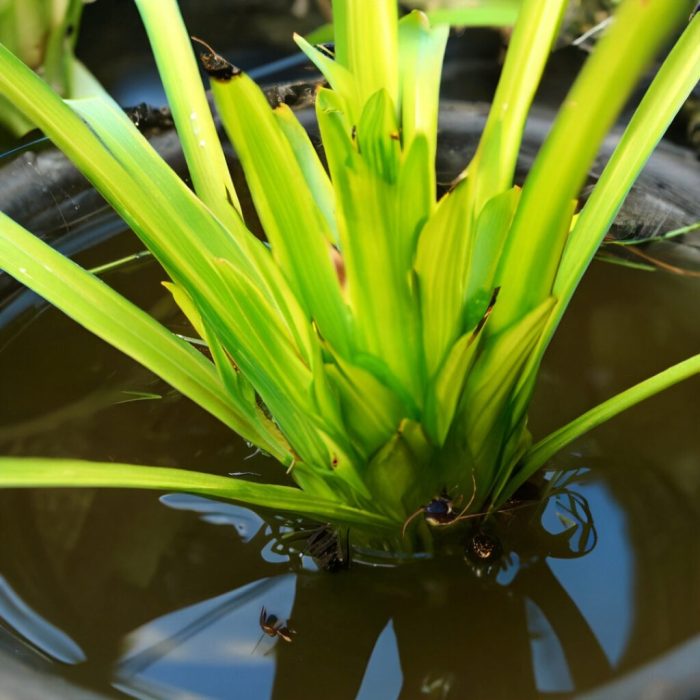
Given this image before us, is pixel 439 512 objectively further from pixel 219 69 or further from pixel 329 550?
pixel 219 69

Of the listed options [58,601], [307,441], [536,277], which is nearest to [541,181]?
[536,277]

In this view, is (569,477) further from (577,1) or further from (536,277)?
(577,1)

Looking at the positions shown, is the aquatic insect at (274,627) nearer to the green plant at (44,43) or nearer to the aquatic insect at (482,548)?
the aquatic insect at (482,548)

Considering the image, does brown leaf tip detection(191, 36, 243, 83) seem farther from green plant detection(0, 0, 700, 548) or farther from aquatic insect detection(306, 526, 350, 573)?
aquatic insect detection(306, 526, 350, 573)

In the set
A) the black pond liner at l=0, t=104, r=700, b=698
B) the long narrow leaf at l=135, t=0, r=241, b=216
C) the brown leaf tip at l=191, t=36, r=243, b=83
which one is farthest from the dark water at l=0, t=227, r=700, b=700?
the brown leaf tip at l=191, t=36, r=243, b=83

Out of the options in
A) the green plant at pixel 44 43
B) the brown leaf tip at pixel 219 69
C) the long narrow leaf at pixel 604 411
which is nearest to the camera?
the brown leaf tip at pixel 219 69

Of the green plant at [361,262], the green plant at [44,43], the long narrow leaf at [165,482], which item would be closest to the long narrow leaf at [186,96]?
the green plant at [361,262]

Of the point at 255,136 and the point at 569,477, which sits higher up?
the point at 255,136
